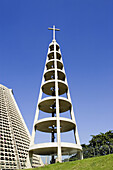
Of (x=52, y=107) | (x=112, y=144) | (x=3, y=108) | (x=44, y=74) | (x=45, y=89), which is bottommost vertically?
(x=112, y=144)

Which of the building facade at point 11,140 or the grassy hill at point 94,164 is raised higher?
the building facade at point 11,140

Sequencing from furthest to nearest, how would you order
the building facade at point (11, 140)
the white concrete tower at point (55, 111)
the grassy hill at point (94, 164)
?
the building facade at point (11, 140) < the white concrete tower at point (55, 111) < the grassy hill at point (94, 164)

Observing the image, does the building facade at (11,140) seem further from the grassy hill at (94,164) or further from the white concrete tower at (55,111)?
the grassy hill at (94,164)

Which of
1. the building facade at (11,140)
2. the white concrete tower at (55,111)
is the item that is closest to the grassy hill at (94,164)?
the white concrete tower at (55,111)

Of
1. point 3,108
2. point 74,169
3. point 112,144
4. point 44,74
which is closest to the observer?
point 74,169

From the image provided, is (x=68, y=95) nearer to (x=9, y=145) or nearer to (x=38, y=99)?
(x=38, y=99)

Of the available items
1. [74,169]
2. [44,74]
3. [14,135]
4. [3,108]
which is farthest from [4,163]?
[74,169]

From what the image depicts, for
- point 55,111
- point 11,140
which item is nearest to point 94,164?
point 55,111

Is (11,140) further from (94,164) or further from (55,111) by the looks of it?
(94,164)

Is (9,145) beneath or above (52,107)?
beneath

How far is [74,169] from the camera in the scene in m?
20.2

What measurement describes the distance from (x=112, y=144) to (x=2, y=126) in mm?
44033

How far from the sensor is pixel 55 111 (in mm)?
40562

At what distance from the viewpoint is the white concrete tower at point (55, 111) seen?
99.7ft
